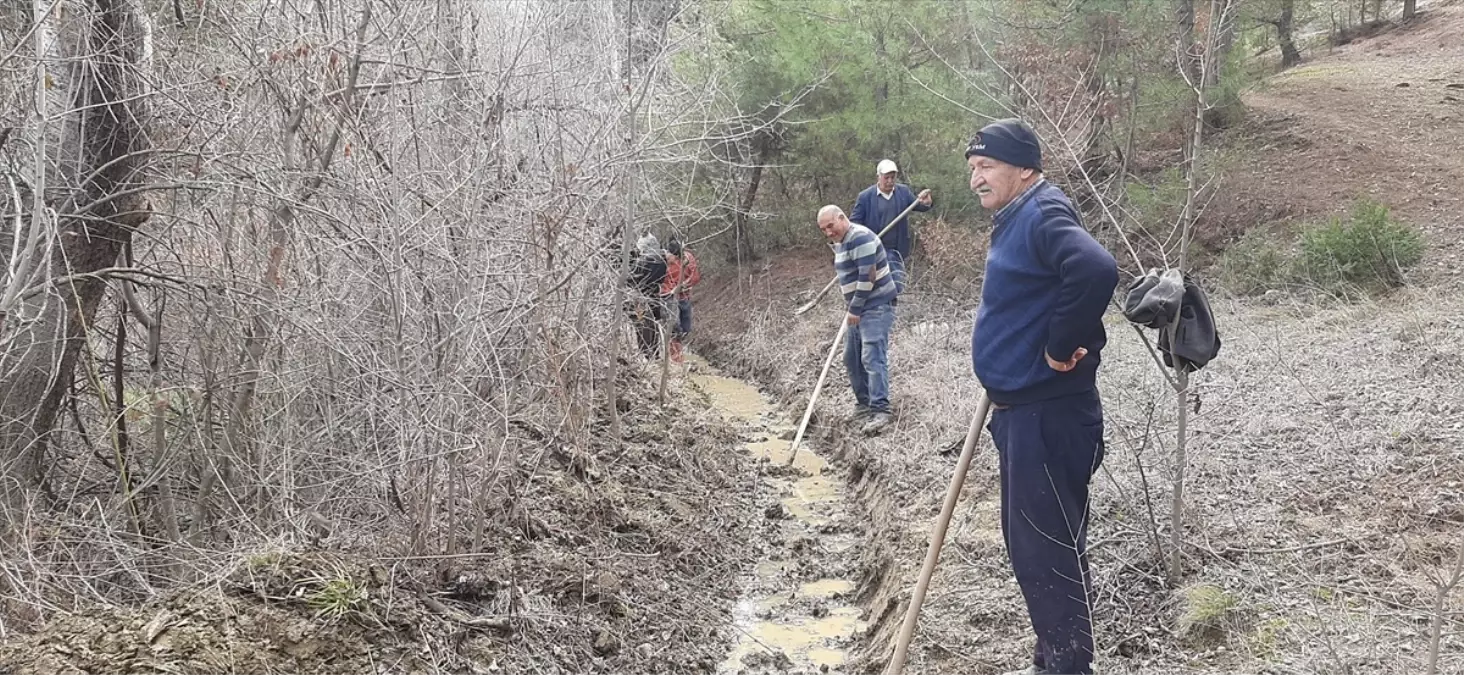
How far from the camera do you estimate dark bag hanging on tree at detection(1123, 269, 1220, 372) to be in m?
3.63

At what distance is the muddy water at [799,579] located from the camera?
5.41 m

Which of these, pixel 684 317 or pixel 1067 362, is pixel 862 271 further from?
pixel 1067 362

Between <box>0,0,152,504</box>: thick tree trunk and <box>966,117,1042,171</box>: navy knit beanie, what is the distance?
3.28 metres

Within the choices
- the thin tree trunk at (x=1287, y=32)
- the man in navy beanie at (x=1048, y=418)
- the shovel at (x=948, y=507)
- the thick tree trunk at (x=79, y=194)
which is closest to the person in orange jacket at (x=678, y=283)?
the thick tree trunk at (x=79, y=194)

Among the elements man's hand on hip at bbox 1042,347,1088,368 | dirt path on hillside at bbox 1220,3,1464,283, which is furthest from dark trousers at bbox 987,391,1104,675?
dirt path on hillside at bbox 1220,3,1464,283

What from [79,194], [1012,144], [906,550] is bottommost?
[906,550]

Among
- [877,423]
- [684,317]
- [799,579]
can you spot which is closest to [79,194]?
[799,579]

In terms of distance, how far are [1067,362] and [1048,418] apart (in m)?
0.23

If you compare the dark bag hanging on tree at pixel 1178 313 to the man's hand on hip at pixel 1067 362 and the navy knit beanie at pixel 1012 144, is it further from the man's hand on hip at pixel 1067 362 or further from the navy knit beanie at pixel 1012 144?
the navy knit beanie at pixel 1012 144

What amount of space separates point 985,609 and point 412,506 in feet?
8.43

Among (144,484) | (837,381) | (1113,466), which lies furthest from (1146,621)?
(837,381)

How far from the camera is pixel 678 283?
36.0ft

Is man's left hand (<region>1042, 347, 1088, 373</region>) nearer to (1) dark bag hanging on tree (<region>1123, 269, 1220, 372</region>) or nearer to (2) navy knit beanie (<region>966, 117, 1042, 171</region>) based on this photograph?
(1) dark bag hanging on tree (<region>1123, 269, 1220, 372</region>)

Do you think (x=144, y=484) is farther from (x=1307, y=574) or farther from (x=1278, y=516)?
(x=1278, y=516)
